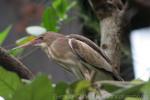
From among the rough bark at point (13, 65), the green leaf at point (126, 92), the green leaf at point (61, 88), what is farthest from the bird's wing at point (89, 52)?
the green leaf at point (126, 92)

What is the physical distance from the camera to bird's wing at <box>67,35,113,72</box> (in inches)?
44.9

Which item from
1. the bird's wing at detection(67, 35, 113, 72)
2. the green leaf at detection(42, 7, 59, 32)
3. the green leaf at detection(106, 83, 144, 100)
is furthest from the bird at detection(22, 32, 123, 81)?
the green leaf at detection(106, 83, 144, 100)

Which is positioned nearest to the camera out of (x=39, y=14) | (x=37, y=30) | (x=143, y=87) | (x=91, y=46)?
(x=143, y=87)

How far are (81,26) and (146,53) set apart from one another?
0.37 metres

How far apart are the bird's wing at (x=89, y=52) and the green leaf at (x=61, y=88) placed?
0.28 meters

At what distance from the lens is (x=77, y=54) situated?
4.03ft

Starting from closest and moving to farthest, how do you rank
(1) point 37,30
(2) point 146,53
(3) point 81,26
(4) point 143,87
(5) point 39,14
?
1. (4) point 143,87
2. (1) point 37,30
3. (2) point 146,53
4. (3) point 81,26
5. (5) point 39,14

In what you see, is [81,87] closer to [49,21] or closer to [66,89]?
[66,89]

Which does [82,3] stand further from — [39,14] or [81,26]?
[39,14]

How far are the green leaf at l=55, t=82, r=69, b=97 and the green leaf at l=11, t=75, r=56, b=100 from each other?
11cm

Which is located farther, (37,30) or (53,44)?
(37,30)

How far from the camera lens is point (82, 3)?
2.36 m

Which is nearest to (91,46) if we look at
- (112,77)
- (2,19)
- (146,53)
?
(112,77)

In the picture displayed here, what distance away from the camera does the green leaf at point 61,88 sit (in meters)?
0.83
